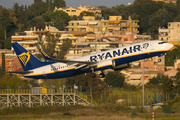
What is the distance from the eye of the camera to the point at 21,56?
239 ft

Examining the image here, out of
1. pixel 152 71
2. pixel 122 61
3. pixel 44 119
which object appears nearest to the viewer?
pixel 44 119

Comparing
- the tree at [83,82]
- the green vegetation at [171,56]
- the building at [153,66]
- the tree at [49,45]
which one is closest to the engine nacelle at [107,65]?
the tree at [83,82]

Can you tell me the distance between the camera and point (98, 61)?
210 feet

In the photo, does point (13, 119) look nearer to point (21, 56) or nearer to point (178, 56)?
point (21, 56)

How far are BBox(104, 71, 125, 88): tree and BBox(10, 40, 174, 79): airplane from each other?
55035 mm

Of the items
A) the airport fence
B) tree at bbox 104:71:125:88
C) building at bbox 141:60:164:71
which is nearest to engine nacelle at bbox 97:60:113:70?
the airport fence

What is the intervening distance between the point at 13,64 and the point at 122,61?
110 metres

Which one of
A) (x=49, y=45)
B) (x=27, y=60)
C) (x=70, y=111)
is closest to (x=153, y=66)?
(x=49, y=45)

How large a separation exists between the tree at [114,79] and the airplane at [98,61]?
2167 inches

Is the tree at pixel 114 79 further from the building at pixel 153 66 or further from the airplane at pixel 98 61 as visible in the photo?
the airplane at pixel 98 61

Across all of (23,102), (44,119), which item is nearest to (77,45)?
(23,102)

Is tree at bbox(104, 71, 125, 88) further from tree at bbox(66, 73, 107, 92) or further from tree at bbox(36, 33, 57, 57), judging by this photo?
tree at bbox(36, 33, 57, 57)

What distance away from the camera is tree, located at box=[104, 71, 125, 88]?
12358 cm

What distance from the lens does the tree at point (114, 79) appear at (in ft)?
405
